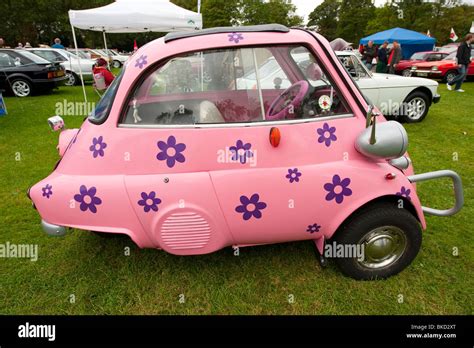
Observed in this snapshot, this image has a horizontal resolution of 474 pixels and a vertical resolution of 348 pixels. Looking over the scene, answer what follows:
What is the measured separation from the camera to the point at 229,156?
6.53 ft

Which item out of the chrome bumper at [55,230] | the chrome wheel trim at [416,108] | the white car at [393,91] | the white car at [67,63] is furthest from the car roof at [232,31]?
the white car at [67,63]

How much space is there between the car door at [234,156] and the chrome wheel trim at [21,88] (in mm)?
10065

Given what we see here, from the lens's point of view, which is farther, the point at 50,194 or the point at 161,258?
the point at 161,258

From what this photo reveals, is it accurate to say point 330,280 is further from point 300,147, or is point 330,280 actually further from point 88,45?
point 88,45

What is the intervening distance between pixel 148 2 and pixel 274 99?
736 centimetres

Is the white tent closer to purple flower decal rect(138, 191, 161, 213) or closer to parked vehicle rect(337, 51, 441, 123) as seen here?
parked vehicle rect(337, 51, 441, 123)

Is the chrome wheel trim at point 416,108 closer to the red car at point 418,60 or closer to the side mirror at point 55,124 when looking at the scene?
the side mirror at point 55,124

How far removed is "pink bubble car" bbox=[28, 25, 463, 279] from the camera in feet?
6.48

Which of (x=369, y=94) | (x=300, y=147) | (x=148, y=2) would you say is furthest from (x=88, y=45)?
(x=300, y=147)

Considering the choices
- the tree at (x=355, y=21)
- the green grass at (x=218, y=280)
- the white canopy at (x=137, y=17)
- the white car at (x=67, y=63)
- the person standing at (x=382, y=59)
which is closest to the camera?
the green grass at (x=218, y=280)

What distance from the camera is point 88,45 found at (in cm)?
4428

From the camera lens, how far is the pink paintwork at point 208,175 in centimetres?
197

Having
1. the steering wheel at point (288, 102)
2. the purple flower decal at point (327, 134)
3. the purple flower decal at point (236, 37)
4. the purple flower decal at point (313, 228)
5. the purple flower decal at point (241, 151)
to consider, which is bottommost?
the purple flower decal at point (313, 228)

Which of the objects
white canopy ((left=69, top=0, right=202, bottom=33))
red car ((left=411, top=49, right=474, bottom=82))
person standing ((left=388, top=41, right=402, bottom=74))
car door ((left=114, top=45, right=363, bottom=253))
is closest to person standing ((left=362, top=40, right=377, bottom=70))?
person standing ((left=388, top=41, right=402, bottom=74))
